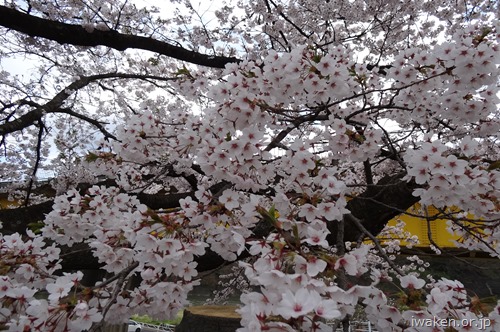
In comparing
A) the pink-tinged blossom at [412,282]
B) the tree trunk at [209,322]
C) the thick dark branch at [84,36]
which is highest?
the thick dark branch at [84,36]

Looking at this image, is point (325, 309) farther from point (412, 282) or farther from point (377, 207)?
point (377, 207)

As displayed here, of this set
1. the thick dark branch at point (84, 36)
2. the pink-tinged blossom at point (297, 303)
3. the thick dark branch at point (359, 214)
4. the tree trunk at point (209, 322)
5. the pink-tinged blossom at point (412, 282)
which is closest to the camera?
the pink-tinged blossom at point (297, 303)

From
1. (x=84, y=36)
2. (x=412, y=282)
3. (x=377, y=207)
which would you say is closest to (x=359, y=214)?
(x=377, y=207)

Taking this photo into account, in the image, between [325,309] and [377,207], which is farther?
[377,207]

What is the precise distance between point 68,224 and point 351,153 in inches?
82.0

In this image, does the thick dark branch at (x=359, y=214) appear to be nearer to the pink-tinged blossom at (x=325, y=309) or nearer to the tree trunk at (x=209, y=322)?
the tree trunk at (x=209, y=322)

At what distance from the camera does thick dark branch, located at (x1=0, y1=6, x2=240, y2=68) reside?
3.91 m

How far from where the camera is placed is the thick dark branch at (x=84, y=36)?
3912mm

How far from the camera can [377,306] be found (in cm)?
167

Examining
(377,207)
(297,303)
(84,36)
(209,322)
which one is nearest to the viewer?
(297,303)

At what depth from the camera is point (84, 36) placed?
14.0ft

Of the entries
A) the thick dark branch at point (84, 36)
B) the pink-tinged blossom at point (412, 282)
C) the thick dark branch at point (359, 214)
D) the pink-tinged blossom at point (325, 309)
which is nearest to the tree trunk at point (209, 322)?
the thick dark branch at point (359, 214)

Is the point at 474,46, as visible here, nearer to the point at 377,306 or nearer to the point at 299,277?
the point at 377,306

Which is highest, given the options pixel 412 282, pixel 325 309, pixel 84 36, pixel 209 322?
pixel 84 36
